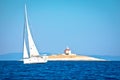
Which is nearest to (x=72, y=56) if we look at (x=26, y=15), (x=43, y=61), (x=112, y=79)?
(x=43, y=61)

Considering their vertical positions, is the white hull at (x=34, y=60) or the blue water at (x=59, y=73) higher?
the white hull at (x=34, y=60)

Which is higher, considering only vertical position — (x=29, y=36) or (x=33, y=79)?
(x=29, y=36)

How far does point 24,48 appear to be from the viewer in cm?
6938

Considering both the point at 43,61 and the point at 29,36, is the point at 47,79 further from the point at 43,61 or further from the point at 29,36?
the point at 43,61

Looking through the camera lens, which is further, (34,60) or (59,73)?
(34,60)

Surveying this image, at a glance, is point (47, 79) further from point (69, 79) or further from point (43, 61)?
point (43, 61)

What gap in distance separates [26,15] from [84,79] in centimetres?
3908

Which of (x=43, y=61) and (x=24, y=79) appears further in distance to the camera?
(x=43, y=61)

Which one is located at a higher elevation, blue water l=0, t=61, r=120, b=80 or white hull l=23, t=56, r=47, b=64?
white hull l=23, t=56, r=47, b=64

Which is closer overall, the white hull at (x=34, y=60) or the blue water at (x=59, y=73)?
the blue water at (x=59, y=73)

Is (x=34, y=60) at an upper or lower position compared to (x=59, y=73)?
upper

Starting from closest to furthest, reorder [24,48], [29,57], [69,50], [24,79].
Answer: [24,79], [24,48], [29,57], [69,50]

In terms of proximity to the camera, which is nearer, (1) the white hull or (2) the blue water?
(2) the blue water

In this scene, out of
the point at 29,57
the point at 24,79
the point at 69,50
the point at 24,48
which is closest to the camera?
the point at 24,79
